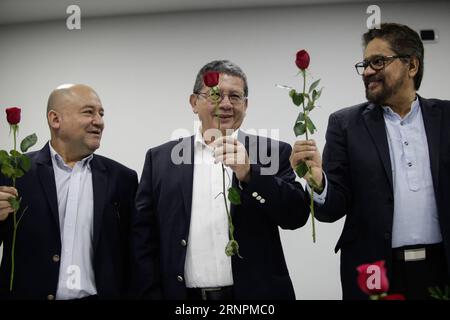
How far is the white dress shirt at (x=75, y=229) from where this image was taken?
7.46 feet

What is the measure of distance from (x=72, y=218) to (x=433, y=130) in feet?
4.83

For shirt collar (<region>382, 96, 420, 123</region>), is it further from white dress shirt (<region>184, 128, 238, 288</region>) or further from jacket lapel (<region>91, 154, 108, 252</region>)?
jacket lapel (<region>91, 154, 108, 252</region>)

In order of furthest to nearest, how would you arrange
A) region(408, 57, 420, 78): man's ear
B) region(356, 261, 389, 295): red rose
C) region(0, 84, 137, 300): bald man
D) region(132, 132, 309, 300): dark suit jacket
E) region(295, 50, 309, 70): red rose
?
1. region(408, 57, 420, 78): man's ear
2. region(0, 84, 137, 300): bald man
3. region(132, 132, 309, 300): dark suit jacket
4. region(295, 50, 309, 70): red rose
5. region(356, 261, 389, 295): red rose

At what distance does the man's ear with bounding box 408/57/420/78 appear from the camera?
238 centimetres

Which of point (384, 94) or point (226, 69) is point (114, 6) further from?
point (384, 94)

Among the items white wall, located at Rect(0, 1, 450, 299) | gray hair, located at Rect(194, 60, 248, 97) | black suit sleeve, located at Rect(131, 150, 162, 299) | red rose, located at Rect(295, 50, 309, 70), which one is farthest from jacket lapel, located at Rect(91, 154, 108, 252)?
white wall, located at Rect(0, 1, 450, 299)

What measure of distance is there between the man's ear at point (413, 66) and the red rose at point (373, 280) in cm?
136

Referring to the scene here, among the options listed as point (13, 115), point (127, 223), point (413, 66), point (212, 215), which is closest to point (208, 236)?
point (212, 215)

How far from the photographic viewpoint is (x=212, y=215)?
7.54 ft

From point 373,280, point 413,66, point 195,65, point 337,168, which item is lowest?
point 373,280

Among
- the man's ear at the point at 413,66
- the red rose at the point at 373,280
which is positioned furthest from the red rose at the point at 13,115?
the man's ear at the point at 413,66

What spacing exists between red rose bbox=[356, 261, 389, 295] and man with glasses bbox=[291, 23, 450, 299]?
78 centimetres

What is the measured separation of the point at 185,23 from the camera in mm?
4004

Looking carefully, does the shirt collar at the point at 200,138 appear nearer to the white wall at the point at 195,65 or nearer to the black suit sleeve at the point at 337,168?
the black suit sleeve at the point at 337,168
